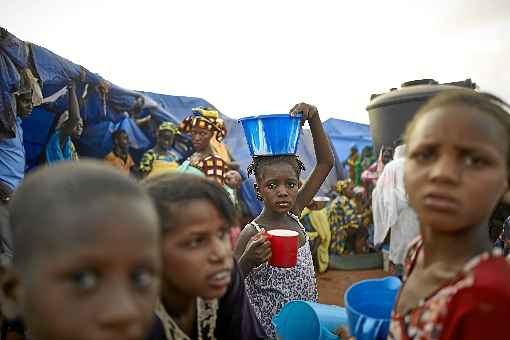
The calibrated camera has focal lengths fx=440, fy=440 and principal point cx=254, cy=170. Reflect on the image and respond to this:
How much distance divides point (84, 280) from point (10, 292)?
0.22 meters

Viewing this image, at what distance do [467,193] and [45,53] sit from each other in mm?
6141

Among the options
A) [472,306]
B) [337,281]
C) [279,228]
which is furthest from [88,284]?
[337,281]

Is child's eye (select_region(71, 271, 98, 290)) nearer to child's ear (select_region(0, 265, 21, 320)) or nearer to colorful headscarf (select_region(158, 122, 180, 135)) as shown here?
child's ear (select_region(0, 265, 21, 320))

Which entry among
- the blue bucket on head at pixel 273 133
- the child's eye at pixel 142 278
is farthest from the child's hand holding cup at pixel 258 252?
the child's eye at pixel 142 278

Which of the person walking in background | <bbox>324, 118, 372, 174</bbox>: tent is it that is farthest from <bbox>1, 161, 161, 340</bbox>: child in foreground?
<bbox>324, 118, 372, 174</bbox>: tent

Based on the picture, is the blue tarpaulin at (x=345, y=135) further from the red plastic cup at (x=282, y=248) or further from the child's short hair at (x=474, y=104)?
the child's short hair at (x=474, y=104)

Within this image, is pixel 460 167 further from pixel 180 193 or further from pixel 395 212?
pixel 395 212

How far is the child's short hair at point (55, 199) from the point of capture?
791 mm

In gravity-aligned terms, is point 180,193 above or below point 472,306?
above

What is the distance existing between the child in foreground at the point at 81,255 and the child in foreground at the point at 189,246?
0.34 m

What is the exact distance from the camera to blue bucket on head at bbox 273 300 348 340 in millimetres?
1738

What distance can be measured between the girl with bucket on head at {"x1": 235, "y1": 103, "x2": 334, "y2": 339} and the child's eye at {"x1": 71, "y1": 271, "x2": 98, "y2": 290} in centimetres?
135

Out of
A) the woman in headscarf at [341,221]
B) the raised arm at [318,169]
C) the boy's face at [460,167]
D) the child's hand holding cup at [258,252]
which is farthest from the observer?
the woman in headscarf at [341,221]

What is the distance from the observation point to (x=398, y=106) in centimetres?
993
